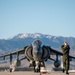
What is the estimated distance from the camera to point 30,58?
140ft

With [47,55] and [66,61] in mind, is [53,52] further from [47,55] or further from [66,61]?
[66,61]

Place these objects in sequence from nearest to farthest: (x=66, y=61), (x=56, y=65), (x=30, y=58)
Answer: (x=66, y=61), (x=30, y=58), (x=56, y=65)

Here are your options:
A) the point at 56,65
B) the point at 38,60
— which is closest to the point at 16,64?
the point at 56,65

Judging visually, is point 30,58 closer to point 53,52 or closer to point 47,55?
point 47,55

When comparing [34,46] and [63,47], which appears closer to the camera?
[63,47]

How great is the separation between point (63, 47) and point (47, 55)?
68.9 ft

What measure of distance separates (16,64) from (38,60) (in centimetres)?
1313

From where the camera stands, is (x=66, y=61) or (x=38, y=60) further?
(x=38, y=60)

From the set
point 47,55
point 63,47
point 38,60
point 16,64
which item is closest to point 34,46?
point 38,60

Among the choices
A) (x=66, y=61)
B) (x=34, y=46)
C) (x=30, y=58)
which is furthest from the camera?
(x=30, y=58)

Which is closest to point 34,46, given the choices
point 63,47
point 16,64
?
point 16,64

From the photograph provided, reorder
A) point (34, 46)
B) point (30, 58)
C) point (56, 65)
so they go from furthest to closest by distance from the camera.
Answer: point (56, 65) < point (30, 58) < point (34, 46)

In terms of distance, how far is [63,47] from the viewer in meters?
22.4

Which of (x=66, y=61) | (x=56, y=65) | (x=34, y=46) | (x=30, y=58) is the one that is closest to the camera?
(x=66, y=61)
